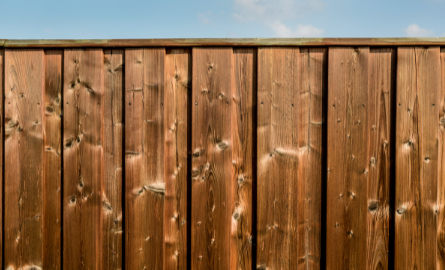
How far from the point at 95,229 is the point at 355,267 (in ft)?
5.58

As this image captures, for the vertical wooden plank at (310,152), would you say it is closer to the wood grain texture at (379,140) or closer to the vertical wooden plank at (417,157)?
the wood grain texture at (379,140)

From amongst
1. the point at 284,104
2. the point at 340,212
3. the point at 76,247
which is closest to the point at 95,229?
the point at 76,247

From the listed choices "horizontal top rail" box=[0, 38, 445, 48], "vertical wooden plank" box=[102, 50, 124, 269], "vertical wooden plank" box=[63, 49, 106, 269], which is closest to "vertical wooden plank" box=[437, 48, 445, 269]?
"horizontal top rail" box=[0, 38, 445, 48]

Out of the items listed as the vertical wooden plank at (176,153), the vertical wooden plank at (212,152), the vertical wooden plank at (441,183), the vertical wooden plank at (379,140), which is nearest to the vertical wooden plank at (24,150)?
the vertical wooden plank at (176,153)

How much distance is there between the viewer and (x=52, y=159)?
5.29 feet

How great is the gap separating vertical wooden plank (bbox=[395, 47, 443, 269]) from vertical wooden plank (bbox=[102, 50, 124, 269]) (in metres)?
1.79

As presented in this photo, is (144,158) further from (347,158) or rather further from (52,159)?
(347,158)

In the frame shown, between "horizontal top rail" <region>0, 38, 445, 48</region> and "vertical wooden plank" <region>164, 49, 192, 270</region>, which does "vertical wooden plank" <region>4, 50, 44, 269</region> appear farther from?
"vertical wooden plank" <region>164, 49, 192, 270</region>

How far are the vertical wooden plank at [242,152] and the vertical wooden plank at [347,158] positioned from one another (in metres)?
0.49

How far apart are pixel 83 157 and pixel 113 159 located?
199 mm

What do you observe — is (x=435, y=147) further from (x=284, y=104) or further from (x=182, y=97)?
(x=182, y=97)

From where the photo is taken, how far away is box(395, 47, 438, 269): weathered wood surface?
156 cm

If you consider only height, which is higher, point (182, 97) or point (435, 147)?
point (182, 97)

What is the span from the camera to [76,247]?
1608mm
